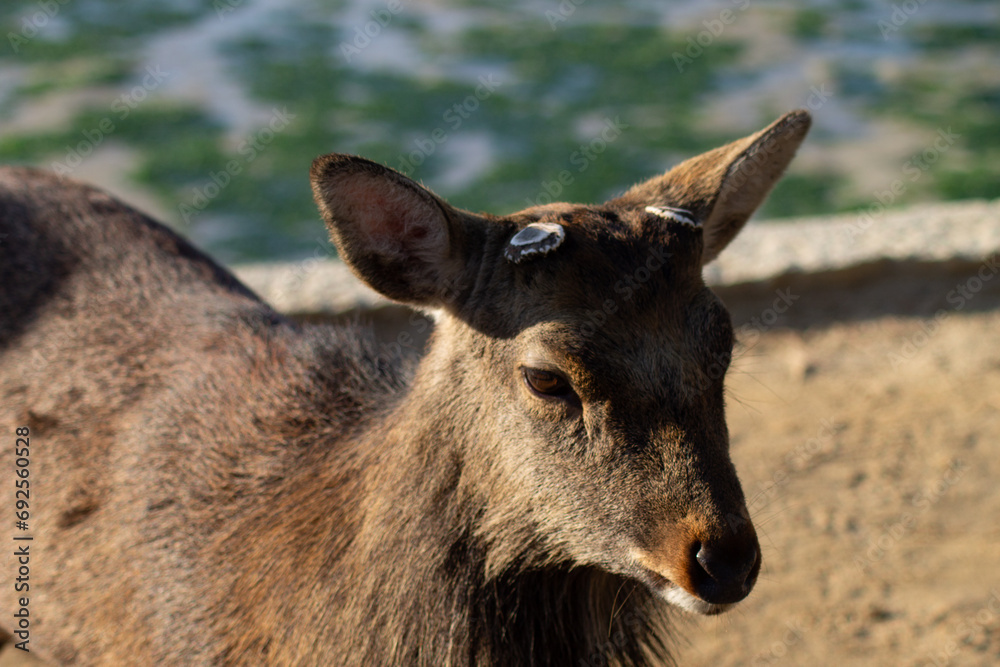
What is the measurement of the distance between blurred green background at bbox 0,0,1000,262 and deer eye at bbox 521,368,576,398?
221 inches

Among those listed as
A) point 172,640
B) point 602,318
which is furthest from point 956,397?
point 172,640

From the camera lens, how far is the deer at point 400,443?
252 cm

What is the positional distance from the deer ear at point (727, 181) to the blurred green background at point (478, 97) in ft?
16.1

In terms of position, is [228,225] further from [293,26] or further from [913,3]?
[913,3]

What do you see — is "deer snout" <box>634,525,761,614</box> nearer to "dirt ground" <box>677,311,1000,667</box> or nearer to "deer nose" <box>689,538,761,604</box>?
"deer nose" <box>689,538,761,604</box>

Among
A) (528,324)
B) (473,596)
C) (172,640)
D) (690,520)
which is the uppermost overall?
(528,324)

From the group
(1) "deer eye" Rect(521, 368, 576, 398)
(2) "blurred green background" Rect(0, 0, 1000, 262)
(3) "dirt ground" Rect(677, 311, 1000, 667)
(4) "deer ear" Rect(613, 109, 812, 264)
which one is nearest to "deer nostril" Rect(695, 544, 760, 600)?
(1) "deer eye" Rect(521, 368, 576, 398)

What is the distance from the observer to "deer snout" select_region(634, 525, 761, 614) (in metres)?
2.41

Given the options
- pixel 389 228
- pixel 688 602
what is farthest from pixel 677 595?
pixel 389 228

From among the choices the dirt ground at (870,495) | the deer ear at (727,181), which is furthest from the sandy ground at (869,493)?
the deer ear at (727,181)

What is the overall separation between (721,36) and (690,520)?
1010cm

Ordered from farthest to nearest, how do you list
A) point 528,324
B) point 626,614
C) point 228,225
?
point 228,225 → point 626,614 → point 528,324

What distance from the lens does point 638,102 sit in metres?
9.95

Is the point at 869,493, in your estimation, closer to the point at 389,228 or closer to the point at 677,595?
the point at 677,595
